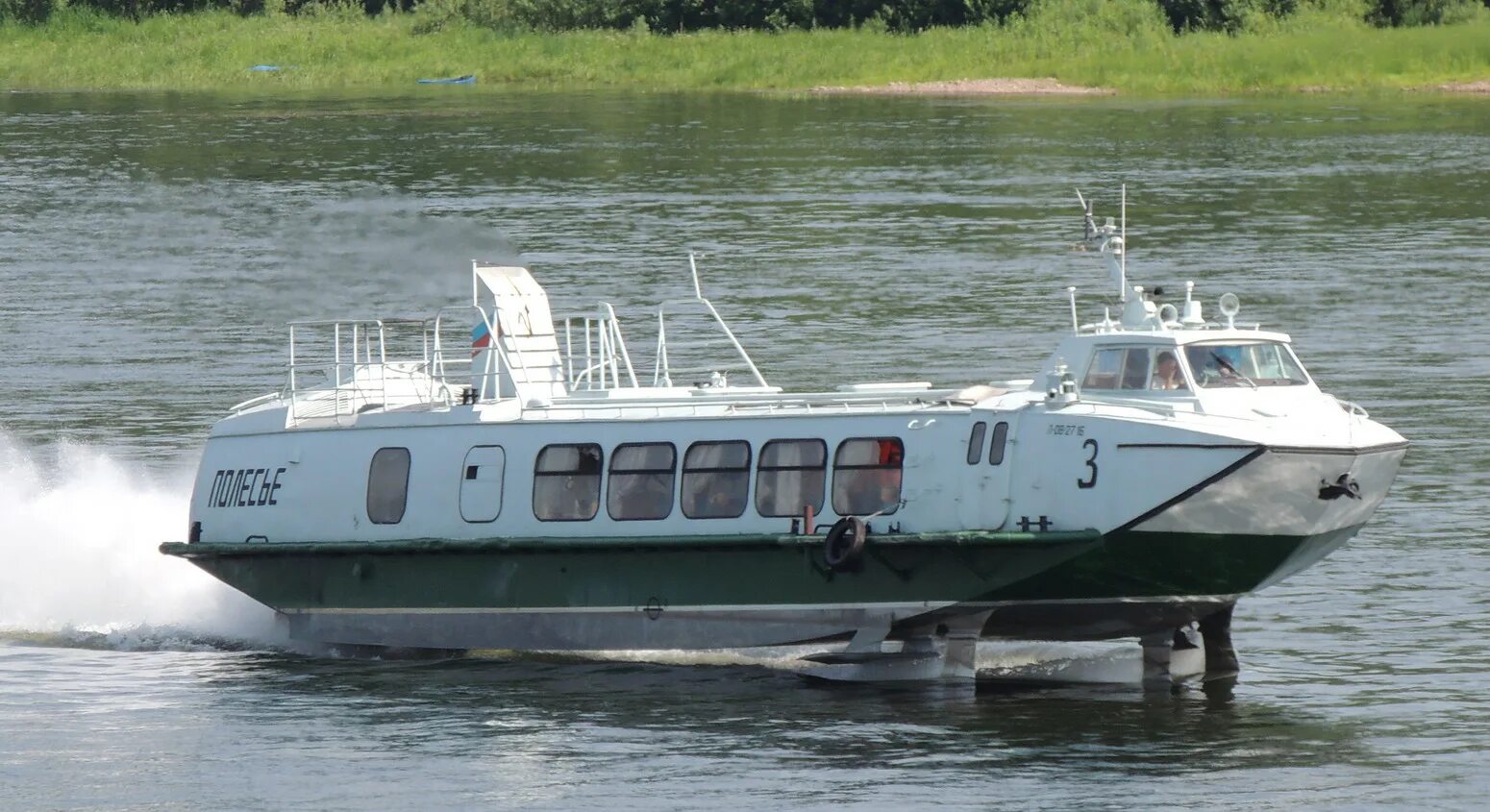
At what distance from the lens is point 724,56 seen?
9044 centimetres

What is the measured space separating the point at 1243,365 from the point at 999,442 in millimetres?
2216

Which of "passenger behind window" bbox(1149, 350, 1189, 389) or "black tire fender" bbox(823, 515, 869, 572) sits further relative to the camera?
"black tire fender" bbox(823, 515, 869, 572)

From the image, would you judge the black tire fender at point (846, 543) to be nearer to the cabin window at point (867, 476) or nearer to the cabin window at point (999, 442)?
the cabin window at point (867, 476)

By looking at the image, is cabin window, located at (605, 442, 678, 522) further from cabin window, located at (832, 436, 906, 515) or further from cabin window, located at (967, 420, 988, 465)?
cabin window, located at (967, 420, 988, 465)

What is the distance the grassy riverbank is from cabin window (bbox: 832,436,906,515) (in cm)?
6452

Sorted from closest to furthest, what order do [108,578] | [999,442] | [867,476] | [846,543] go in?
[999,442], [846,543], [867,476], [108,578]

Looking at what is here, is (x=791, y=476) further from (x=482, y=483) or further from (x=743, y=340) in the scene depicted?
(x=743, y=340)

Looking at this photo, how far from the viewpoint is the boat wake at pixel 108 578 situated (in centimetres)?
2370

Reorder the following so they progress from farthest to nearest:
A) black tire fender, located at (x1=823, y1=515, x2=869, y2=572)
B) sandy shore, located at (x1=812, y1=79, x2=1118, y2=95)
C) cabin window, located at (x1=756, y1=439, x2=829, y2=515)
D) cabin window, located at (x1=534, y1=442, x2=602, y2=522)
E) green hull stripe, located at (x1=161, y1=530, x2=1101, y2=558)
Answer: sandy shore, located at (x1=812, y1=79, x2=1118, y2=95), cabin window, located at (x1=534, y1=442, x2=602, y2=522), cabin window, located at (x1=756, y1=439, x2=829, y2=515), black tire fender, located at (x1=823, y1=515, x2=869, y2=572), green hull stripe, located at (x1=161, y1=530, x2=1101, y2=558)

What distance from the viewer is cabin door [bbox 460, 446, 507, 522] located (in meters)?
21.5

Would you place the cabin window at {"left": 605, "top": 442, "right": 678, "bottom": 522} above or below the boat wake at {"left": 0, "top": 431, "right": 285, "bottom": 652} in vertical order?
above

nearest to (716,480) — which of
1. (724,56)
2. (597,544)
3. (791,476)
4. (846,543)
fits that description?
(791,476)

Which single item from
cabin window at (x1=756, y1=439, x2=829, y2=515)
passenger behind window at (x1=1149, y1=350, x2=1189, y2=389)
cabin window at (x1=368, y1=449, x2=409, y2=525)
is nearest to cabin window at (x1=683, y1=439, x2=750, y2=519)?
cabin window at (x1=756, y1=439, x2=829, y2=515)

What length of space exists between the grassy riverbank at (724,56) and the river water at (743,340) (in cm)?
450
